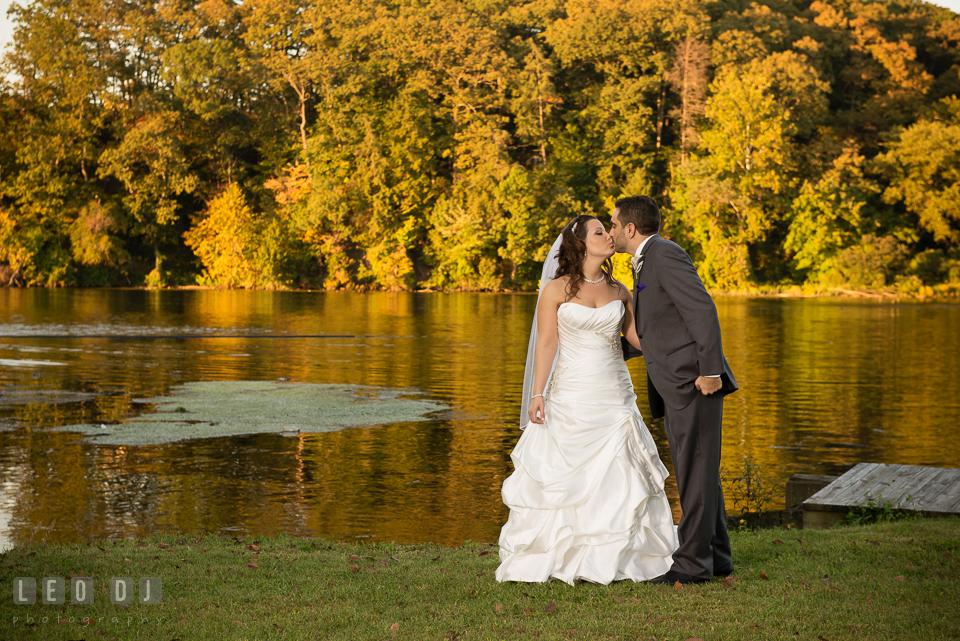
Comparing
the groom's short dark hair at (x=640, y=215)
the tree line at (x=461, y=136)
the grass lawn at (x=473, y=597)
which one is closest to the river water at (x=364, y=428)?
the grass lawn at (x=473, y=597)

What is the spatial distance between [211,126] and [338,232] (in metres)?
11.3

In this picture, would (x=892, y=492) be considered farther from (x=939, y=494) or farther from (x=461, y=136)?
(x=461, y=136)

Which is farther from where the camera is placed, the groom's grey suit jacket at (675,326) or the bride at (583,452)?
the bride at (583,452)

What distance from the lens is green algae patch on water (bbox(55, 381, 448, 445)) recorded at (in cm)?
1242

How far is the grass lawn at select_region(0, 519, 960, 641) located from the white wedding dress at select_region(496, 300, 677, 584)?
0.17 meters

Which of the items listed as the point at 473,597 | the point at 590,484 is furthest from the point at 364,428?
the point at 473,597

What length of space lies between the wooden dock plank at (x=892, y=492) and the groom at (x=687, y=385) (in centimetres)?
251

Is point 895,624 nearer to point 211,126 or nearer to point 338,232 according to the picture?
point 338,232

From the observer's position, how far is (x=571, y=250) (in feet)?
18.5

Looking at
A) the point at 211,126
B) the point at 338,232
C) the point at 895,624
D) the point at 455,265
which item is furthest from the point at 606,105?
the point at 895,624

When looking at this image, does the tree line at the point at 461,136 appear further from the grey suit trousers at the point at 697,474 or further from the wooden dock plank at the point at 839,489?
the grey suit trousers at the point at 697,474

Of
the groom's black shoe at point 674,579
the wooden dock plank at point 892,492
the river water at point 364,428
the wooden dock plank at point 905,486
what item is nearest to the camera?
the groom's black shoe at point 674,579

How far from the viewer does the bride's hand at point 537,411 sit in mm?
5621

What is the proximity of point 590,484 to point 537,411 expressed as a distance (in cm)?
52
